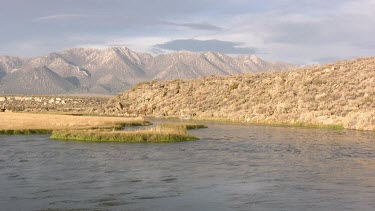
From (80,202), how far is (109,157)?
14.0 meters

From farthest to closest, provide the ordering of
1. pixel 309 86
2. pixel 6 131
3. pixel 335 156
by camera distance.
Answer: pixel 309 86
pixel 6 131
pixel 335 156

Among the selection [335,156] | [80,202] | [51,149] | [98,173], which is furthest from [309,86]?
[80,202]

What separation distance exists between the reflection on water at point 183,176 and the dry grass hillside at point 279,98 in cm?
3946

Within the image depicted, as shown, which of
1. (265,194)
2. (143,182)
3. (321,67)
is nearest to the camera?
(265,194)

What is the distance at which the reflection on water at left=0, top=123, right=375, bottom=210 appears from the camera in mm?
21578

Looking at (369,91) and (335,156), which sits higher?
(369,91)

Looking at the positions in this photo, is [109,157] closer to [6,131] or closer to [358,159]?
[358,159]

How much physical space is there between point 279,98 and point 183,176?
7468 cm

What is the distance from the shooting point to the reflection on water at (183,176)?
21.6 m

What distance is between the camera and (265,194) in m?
23.6

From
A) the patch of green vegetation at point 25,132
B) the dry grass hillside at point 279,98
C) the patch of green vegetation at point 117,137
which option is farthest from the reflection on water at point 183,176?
the dry grass hillside at point 279,98

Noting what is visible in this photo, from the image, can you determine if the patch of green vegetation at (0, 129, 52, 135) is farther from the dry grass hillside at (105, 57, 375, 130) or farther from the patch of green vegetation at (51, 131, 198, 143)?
the dry grass hillside at (105, 57, 375, 130)

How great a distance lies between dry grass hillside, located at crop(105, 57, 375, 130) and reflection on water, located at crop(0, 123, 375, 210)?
39.5 metres

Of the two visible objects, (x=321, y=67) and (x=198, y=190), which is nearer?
(x=198, y=190)
